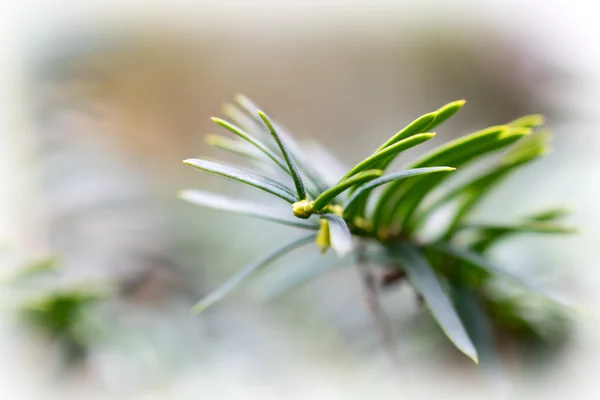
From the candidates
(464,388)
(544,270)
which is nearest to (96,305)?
(464,388)

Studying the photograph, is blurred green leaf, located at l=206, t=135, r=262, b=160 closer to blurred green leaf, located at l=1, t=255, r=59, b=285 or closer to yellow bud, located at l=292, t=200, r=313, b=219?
yellow bud, located at l=292, t=200, r=313, b=219

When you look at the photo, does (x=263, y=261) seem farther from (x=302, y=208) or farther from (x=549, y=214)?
(x=549, y=214)

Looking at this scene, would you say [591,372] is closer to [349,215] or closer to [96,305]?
[349,215]

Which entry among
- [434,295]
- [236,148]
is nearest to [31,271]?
[236,148]

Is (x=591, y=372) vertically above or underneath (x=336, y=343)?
underneath

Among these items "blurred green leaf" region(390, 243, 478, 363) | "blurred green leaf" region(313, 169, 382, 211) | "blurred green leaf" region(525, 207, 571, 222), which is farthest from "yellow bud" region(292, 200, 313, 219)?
"blurred green leaf" region(525, 207, 571, 222)

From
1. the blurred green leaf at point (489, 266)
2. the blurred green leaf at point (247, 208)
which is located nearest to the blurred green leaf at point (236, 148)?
the blurred green leaf at point (247, 208)
